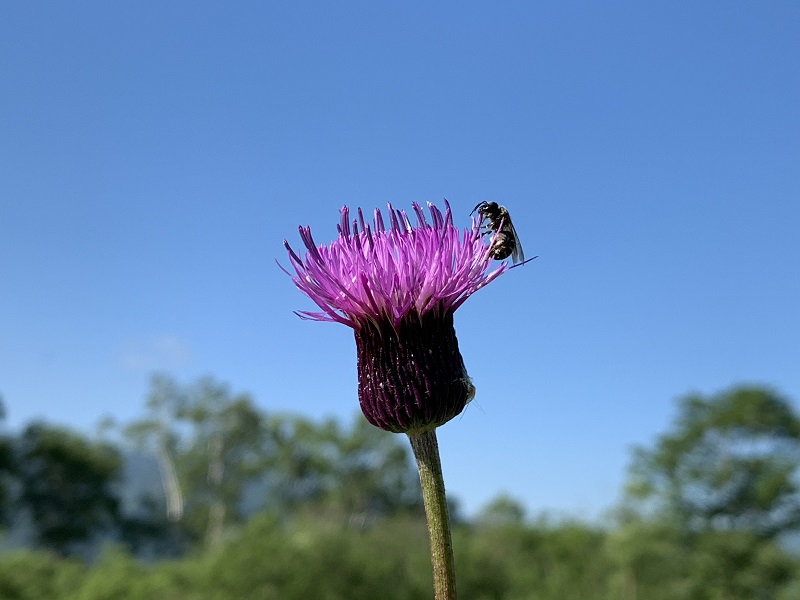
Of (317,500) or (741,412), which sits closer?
(741,412)

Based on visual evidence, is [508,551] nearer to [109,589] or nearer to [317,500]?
[109,589]

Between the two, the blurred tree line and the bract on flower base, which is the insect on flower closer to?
the bract on flower base

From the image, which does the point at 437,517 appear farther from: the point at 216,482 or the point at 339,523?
the point at 216,482

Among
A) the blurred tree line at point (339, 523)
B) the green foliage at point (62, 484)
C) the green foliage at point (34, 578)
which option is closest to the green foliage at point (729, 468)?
the blurred tree line at point (339, 523)

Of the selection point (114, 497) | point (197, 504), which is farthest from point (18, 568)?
point (197, 504)

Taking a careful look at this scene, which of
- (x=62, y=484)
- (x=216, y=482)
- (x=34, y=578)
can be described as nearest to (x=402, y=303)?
(x=34, y=578)
